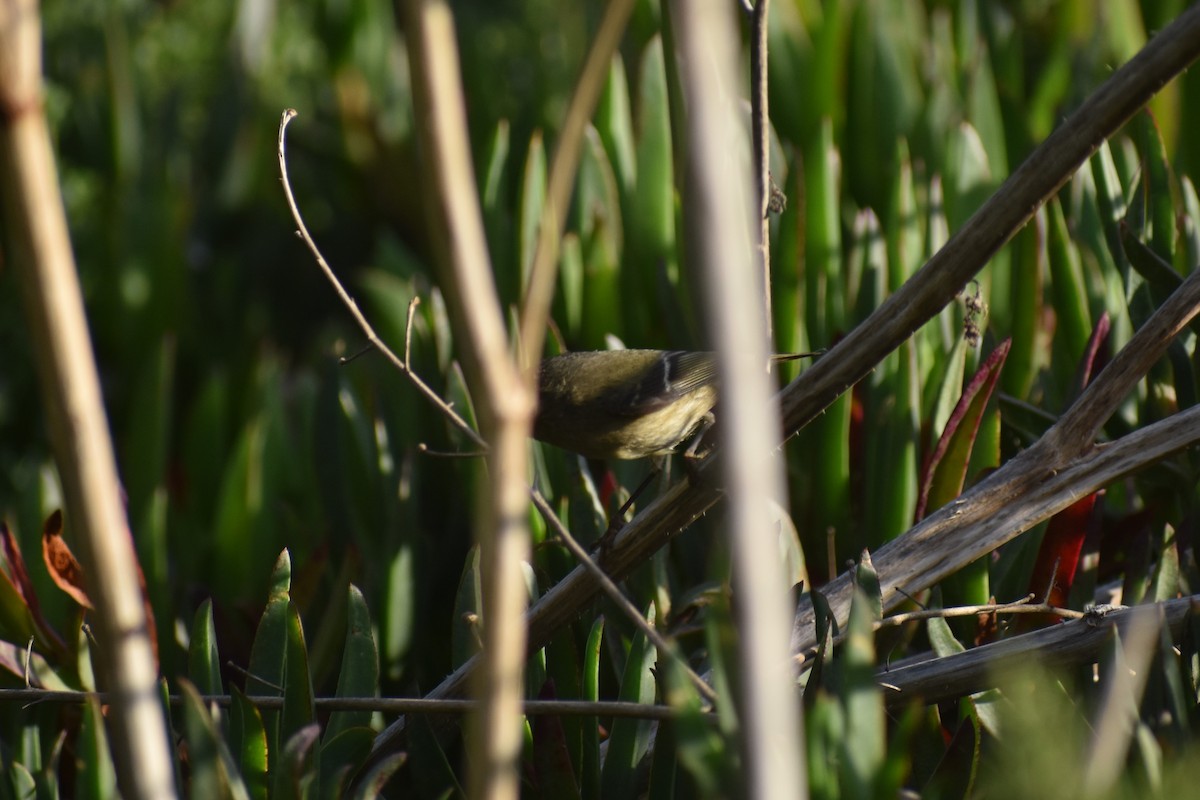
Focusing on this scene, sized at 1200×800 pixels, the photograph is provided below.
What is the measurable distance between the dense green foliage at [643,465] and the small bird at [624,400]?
0.19ft

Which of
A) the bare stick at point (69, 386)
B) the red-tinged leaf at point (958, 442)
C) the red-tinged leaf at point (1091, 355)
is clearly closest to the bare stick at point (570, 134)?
the bare stick at point (69, 386)

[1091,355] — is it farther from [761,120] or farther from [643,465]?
[643,465]

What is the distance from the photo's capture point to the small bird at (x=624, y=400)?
77.0 inches

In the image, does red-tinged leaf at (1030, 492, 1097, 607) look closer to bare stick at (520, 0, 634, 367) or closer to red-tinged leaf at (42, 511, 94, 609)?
bare stick at (520, 0, 634, 367)

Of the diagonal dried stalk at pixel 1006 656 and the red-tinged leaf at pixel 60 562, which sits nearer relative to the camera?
the diagonal dried stalk at pixel 1006 656

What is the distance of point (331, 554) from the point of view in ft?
6.86

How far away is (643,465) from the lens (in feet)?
6.98

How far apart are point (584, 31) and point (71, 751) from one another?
2.86 meters

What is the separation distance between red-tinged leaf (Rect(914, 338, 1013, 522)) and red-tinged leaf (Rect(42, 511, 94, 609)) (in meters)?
1.19

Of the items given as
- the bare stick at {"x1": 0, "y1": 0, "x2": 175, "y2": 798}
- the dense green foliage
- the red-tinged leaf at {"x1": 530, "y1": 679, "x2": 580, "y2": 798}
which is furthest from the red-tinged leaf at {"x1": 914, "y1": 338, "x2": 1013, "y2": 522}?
the bare stick at {"x1": 0, "y1": 0, "x2": 175, "y2": 798}

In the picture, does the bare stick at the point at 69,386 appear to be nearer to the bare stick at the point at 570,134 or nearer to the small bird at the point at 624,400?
the bare stick at the point at 570,134

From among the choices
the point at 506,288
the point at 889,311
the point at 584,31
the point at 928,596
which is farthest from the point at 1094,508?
the point at 584,31

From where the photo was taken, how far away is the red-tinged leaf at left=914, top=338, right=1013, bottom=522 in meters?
1.56

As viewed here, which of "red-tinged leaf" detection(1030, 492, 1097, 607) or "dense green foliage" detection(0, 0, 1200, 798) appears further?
"red-tinged leaf" detection(1030, 492, 1097, 607)
